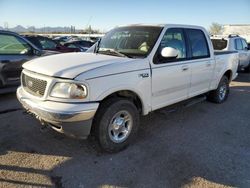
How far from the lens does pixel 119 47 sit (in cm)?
457

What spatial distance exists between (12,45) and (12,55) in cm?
38

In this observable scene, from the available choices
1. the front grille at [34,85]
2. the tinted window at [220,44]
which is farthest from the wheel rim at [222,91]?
the front grille at [34,85]

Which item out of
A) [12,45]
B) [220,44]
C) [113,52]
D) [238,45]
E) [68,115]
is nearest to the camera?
[68,115]

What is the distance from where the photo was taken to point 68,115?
3135 mm

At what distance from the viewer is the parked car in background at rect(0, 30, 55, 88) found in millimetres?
6227

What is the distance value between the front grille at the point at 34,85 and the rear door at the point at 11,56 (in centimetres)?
260

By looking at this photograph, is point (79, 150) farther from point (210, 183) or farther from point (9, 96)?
point (9, 96)

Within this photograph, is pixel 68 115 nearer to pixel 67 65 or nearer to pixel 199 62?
pixel 67 65

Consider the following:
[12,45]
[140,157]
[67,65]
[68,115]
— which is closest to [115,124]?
[140,157]

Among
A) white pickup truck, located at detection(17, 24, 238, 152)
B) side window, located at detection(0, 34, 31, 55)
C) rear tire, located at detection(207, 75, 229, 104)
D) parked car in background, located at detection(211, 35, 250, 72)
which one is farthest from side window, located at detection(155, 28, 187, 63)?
parked car in background, located at detection(211, 35, 250, 72)

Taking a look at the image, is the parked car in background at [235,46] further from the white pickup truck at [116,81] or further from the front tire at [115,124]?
the front tire at [115,124]

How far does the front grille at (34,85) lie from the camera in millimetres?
3441

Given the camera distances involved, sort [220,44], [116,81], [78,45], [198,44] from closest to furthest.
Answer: [116,81] → [198,44] → [220,44] → [78,45]

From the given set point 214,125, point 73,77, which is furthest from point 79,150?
point 214,125
